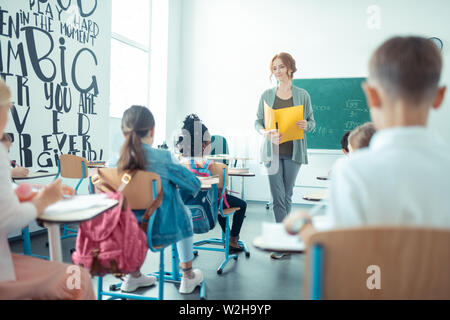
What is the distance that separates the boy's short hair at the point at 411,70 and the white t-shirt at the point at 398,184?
0.09 metres

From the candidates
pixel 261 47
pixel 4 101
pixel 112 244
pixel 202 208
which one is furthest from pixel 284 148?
pixel 261 47

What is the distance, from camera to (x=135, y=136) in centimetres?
182

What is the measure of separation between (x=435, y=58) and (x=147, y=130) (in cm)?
140

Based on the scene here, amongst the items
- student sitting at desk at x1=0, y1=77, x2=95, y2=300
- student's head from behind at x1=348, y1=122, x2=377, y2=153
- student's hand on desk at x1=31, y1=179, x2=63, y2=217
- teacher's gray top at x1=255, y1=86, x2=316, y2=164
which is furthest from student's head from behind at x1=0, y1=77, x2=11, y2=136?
teacher's gray top at x1=255, y1=86, x2=316, y2=164

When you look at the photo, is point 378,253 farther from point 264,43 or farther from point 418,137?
point 264,43

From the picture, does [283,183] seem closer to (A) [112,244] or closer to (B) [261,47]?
(A) [112,244]

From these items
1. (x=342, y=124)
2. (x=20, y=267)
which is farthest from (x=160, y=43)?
(x=20, y=267)

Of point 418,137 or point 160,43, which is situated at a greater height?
point 160,43

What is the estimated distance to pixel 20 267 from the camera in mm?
1188

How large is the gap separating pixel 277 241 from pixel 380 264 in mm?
290

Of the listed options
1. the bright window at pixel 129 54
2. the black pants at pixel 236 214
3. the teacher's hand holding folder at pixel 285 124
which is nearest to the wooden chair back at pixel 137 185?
the black pants at pixel 236 214

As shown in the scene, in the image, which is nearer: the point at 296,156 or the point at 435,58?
the point at 435,58

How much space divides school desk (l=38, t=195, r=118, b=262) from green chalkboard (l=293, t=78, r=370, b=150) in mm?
4722

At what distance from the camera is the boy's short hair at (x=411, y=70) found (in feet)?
2.78
